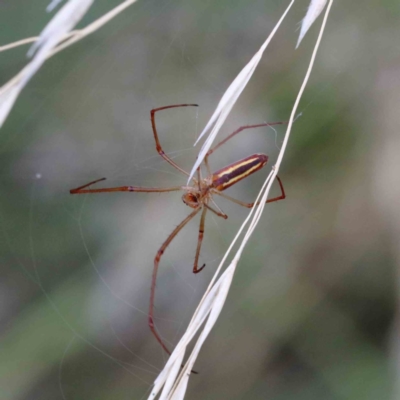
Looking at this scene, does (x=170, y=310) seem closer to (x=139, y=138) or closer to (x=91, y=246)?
(x=91, y=246)

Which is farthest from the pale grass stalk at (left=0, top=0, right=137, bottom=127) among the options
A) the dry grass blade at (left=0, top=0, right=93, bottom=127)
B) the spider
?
the spider

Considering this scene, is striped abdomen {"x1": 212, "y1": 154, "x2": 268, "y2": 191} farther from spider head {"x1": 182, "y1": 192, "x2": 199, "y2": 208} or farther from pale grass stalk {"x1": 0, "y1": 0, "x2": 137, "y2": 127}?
pale grass stalk {"x1": 0, "y1": 0, "x2": 137, "y2": 127}

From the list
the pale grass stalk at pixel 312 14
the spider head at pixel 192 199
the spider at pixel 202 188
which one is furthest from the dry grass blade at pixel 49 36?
the spider head at pixel 192 199

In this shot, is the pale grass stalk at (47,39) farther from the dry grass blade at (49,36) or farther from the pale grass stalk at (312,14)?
the pale grass stalk at (312,14)

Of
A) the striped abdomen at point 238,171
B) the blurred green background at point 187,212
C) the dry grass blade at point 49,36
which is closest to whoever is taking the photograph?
the dry grass blade at point 49,36

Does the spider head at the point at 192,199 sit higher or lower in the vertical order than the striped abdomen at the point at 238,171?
lower

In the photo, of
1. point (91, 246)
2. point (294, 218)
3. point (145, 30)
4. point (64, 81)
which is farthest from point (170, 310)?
point (145, 30)
